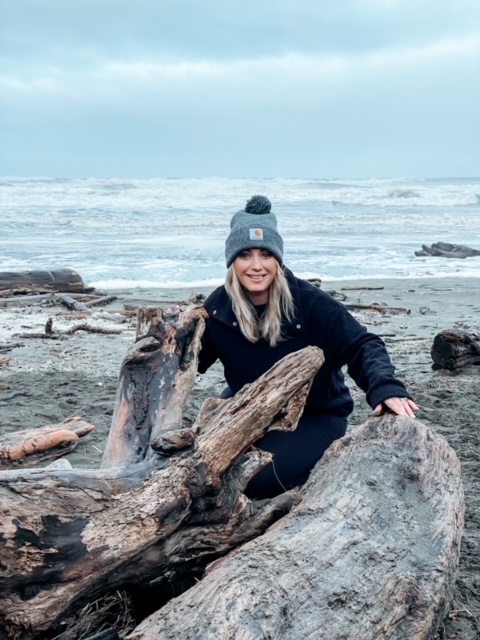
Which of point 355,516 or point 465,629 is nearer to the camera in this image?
point 355,516

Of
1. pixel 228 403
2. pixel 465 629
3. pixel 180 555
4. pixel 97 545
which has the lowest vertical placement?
pixel 465 629

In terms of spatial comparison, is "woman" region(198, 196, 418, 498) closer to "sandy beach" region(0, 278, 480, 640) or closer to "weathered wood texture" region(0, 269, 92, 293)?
"sandy beach" region(0, 278, 480, 640)

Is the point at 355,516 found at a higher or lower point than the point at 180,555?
higher

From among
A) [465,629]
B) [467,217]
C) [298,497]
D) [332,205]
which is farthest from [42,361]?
[332,205]

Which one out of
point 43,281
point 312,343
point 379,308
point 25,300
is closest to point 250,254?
point 312,343

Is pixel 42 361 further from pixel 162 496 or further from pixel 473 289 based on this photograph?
pixel 473 289

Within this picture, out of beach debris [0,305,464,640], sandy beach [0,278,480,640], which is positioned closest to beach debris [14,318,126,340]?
sandy beach [0,278,480,640]

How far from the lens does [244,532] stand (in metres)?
2.77

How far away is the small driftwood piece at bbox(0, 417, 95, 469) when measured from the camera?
394cm

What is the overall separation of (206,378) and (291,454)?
11.2 ft

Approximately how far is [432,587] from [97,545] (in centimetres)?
110

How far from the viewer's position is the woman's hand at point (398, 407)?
3217mm

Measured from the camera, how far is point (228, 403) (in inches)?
117

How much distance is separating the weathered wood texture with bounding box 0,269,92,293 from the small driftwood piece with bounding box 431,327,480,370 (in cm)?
665
